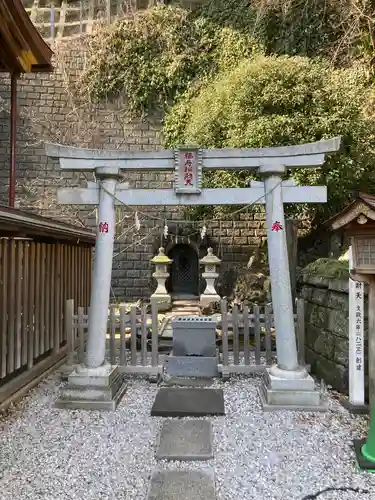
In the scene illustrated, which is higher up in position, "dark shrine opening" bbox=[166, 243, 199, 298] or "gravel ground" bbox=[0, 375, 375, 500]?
"dark shrine opening" bbox=[166, 243, 199, 298]

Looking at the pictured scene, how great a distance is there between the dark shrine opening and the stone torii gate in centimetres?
806

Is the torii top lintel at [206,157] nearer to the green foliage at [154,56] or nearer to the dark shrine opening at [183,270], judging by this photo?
the dark shrine opening at [183,270]

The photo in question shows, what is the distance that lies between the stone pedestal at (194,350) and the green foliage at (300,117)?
5.77 meters

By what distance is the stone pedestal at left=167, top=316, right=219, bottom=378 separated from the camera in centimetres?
590

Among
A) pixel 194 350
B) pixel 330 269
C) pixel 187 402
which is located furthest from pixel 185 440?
pixel 330 269

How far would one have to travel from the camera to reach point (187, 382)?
5.65 meters

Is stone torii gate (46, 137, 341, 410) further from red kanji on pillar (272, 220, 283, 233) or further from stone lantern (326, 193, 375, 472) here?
stone lantern (326, 193, 375, 472)

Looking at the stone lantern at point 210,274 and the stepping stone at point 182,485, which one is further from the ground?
the stone lantern at point 210,274

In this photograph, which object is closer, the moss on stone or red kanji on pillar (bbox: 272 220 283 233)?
red kanji on pillar (bbox: 272 220 283 233)

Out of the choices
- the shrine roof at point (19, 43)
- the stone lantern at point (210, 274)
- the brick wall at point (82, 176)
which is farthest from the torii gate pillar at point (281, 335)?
the brick wall at point (82, 176)

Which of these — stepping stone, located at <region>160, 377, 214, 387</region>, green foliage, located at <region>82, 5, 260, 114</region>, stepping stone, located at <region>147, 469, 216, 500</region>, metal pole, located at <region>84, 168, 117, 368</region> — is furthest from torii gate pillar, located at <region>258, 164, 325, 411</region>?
green foliage, located at <region>82, 5, 260, 114</region>

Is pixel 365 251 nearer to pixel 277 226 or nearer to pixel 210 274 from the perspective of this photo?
pixel 277 226

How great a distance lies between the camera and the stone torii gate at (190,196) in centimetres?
491

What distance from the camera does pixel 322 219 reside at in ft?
37.6
